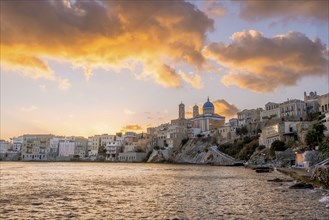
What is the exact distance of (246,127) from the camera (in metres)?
130

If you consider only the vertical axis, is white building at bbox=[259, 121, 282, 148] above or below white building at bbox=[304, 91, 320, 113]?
below

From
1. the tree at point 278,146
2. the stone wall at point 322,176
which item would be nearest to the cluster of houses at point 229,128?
the tree at point 278,146

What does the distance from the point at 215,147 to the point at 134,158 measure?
55.7 m

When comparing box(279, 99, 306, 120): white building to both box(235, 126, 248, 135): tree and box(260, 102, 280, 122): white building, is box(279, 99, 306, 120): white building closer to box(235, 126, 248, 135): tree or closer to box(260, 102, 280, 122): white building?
box(260, 102, 280, 122): white building

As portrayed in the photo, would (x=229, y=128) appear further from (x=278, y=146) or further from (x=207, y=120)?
(x=278, y=146)

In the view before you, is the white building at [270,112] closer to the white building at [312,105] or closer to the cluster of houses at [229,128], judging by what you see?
the cluster of houses at [229,128]

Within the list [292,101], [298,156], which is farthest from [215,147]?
[298,156]

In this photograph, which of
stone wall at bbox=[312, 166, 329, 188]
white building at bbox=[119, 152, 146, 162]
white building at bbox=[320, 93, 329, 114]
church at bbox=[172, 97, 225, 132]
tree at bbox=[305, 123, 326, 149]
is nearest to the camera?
stone wall at bbox=[312, 166, 329, 188]

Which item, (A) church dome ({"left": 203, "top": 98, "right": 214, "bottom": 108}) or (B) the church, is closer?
(B) the church

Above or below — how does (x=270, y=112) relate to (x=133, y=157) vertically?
above

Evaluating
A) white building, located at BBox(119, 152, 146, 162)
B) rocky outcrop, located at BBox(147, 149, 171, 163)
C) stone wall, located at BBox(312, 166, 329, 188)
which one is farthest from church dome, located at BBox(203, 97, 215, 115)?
stone wall, located at BBox(312, 166, 329, 188)

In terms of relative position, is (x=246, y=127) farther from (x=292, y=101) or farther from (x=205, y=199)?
(x=205, y=199)

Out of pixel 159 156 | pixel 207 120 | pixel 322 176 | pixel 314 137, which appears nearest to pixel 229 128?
pixel 207 120

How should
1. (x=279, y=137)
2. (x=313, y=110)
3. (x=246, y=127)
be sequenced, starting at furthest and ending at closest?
1. (x=246, y=127)
2. (x=313, y=110)
3. (x=279, y=137)
